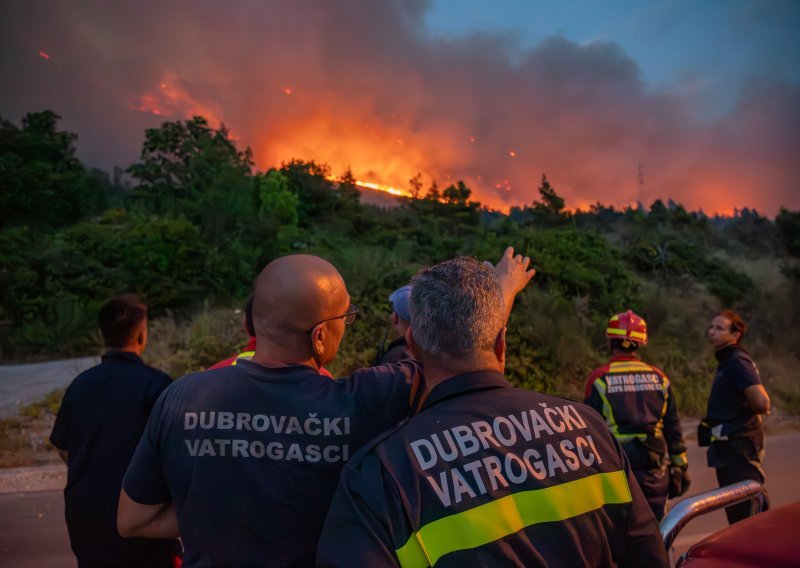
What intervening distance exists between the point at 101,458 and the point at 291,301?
1.50m

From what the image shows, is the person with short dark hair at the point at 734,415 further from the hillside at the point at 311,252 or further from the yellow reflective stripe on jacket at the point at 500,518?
the hillside at the point at 311,252

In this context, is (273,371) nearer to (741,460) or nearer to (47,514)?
(741,460)

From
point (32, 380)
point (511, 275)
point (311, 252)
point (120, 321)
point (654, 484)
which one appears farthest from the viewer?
point (311, 252)

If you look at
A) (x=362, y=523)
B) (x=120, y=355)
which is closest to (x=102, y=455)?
(x=120, y=355)

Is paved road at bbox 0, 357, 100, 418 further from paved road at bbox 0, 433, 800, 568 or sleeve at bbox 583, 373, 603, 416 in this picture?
sleeve at bbox 583, 373, 603, 416

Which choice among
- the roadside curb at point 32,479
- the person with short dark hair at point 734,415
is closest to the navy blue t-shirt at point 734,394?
the person with short dark hair at point 734,415

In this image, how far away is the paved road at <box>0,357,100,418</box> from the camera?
24.1ft

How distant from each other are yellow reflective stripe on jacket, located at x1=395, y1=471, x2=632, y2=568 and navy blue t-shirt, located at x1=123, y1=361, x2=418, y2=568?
37cm

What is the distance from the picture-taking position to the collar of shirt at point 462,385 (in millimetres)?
1391

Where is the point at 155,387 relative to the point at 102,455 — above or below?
above

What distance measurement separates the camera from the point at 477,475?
1.27m

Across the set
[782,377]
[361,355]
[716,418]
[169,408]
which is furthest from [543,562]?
[782,377]

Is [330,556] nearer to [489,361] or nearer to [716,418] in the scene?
[489,361]

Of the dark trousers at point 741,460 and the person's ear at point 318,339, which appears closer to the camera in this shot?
the person's ear at point 318,339
